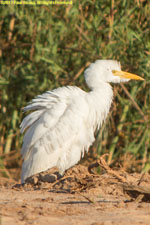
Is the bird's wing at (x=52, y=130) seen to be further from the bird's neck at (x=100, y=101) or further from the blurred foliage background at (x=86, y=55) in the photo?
the blurred foliage background at (x=86, y=55)

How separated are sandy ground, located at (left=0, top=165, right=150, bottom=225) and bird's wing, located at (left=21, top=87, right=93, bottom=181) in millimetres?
604

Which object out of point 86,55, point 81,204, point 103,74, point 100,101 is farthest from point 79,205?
point 86,55

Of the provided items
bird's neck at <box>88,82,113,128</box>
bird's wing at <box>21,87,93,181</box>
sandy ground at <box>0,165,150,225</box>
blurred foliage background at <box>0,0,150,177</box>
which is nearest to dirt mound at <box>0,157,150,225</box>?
sandy ground at <box>0,165,150,225</box>

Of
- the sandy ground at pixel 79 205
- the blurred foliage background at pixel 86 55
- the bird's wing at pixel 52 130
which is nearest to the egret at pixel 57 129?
the bird's wing at pixel 52 130

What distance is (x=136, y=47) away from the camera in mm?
7695

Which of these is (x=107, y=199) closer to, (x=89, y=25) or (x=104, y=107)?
(x=104, y=107)

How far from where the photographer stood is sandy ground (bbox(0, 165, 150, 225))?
3078mm

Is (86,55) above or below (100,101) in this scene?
above

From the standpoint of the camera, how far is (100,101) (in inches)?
234

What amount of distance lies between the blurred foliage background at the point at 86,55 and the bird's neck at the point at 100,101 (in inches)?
45.8

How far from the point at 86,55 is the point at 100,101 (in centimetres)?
213

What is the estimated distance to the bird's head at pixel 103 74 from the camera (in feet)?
20.1

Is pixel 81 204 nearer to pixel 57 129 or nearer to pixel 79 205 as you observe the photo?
pixel 79 205

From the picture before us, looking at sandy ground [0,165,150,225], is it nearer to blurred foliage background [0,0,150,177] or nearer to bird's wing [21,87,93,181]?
bird's wing [21,87,93,181]
